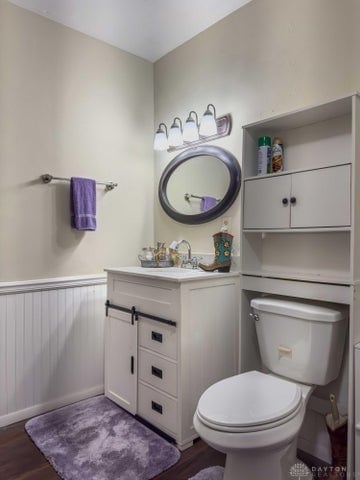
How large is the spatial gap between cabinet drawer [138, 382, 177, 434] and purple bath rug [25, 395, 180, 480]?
7cm

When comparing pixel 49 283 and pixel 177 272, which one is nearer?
pixel 177 272

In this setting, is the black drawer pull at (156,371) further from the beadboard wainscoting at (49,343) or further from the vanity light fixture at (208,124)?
the vanity light fixture at (208,124)

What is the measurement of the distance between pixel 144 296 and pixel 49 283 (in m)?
0.66

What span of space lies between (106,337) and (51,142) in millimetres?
1347

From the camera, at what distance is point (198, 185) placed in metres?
2.34

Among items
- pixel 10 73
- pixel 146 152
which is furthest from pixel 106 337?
pixel 10 73

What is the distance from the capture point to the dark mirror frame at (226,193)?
2094 mm

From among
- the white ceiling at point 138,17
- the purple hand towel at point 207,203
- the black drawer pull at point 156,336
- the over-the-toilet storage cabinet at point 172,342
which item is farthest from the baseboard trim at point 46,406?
the white ceiling at point 138,17

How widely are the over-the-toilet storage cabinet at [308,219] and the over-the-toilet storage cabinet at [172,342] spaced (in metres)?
0.15

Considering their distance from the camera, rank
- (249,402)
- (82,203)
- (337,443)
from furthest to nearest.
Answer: (82,203), (337,443), (249,402)

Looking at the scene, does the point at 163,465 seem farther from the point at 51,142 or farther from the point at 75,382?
the point at 51,142

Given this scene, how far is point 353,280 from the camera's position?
137 cm

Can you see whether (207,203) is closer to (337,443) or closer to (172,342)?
(172,342)

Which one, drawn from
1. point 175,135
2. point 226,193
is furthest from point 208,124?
point 226,193
